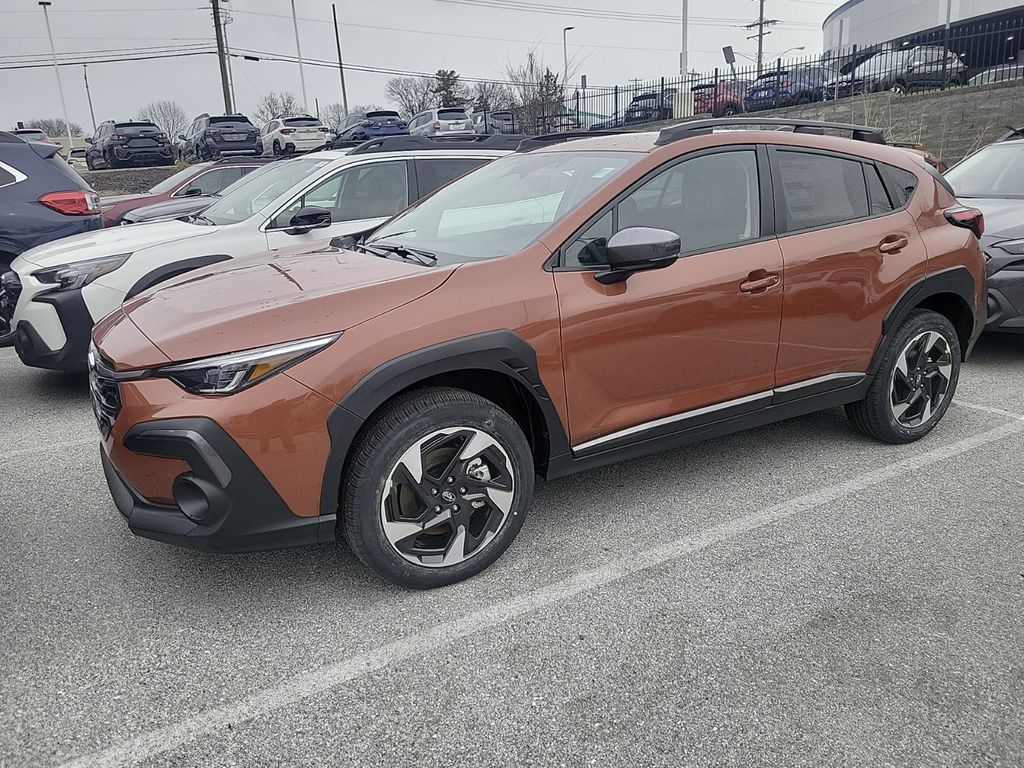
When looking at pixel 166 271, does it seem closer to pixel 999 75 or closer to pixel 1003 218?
pixel 1003 218

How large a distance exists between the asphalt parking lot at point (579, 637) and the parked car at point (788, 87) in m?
22.8

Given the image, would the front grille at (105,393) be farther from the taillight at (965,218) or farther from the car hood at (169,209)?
the car hood at (169,209)

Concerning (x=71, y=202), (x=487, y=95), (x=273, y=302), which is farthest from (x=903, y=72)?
(x=487, y=95)

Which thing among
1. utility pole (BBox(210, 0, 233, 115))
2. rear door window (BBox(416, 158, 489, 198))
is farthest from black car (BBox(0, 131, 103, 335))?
utility pole (BBox(210, 0, 233, 115))

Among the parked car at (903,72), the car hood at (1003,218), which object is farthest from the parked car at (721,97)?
the car hood at (1003,218)

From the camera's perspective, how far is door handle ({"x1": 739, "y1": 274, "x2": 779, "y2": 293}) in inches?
140

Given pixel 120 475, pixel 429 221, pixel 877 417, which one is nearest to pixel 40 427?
pixel 120 475

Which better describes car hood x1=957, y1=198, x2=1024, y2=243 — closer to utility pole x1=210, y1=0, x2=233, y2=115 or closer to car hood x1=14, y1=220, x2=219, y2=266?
car hood x1=14, y1=220, x2=219, y2=266

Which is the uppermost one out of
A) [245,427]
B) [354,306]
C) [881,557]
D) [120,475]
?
[354,306]

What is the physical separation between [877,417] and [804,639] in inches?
77.0

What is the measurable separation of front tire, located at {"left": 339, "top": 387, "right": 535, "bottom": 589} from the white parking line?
258 millimetres

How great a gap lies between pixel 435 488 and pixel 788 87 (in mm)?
25274

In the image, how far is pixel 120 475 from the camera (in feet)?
9.38

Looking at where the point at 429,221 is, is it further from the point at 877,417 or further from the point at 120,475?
the point at 877,417
